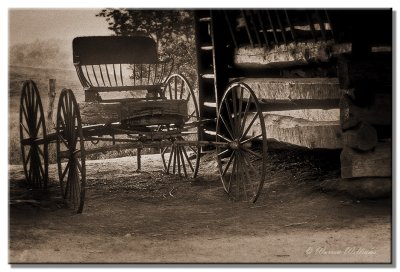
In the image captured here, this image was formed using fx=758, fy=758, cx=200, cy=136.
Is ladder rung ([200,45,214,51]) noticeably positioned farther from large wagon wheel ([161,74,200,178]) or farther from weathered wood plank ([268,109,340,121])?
weathered wood plank ([268,109,340,121])

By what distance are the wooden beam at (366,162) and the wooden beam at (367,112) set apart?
15 cm

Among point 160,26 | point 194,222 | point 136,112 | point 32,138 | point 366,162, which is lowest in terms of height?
point 194,222

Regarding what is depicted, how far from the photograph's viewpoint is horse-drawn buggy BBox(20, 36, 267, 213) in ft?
15.3

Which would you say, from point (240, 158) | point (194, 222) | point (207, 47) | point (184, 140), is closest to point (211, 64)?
point (207, 47)

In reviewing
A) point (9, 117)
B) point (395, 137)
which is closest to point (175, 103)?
point (9, 117)

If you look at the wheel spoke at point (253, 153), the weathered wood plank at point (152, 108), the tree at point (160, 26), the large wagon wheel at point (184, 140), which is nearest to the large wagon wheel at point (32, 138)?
the weathered wood plank at point (152, 108)

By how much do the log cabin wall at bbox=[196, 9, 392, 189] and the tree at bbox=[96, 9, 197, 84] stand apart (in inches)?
3.6

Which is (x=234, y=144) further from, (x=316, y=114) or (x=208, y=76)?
(x=208, y=76)

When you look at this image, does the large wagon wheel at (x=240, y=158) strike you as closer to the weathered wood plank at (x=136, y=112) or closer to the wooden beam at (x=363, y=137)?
the weathered wood plank at (x=136, y=112)

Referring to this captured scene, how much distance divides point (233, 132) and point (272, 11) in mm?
844

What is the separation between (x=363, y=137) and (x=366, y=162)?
160 millimetres

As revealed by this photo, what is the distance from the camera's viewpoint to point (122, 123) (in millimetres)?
4938

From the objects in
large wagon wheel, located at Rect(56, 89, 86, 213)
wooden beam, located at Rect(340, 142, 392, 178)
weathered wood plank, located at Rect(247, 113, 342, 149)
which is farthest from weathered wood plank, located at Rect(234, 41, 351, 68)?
large wagon wheel, located at Rect(56, 89, 86, 213)

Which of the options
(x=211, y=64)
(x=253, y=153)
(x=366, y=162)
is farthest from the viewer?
(x=211, y=64)
